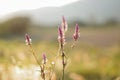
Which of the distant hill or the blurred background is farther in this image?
the distant hill

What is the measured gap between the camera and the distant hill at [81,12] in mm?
2789

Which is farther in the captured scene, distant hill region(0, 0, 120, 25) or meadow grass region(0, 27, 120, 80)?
distant hill region(0, 0, 120, 25)

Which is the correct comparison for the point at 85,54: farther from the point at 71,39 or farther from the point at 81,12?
the point at 81,12

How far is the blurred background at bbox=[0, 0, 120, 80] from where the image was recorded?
2033 millimetres

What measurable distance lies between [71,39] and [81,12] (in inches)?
26.2

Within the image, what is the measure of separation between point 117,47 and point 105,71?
394 mm

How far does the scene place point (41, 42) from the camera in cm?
264

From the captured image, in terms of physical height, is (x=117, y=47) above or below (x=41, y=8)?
below

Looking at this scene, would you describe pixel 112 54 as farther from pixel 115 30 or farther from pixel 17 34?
pixel 17 34

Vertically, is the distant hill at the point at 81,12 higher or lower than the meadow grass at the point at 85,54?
higher

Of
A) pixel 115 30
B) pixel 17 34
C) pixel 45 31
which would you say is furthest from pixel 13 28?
pixel 115 30

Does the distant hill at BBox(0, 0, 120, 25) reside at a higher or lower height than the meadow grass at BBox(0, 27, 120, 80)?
higher

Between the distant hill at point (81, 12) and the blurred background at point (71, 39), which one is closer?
the blurred background at point (71, 39)

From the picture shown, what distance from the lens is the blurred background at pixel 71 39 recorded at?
6.67 feet
